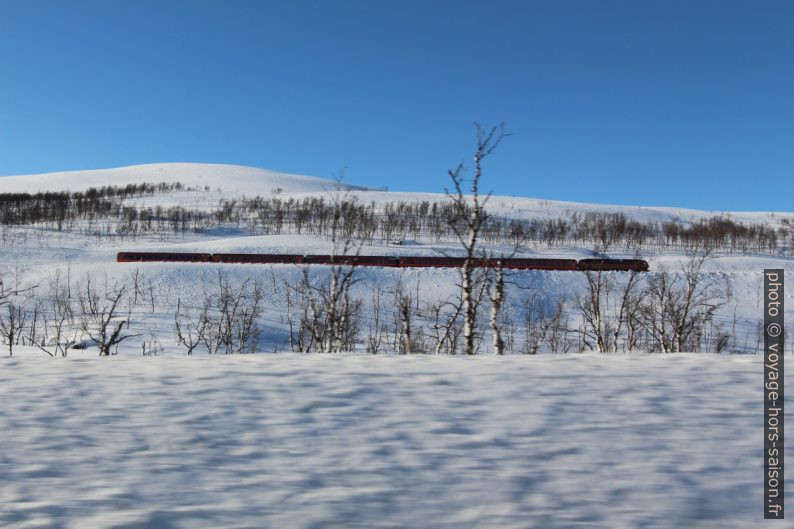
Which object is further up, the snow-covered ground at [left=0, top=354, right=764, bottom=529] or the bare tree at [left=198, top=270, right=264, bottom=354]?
the snow-covered ground at [left=0, top=354, right=764, bottom=529]

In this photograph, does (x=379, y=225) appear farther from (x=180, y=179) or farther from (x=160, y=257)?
(x=180, y=179)

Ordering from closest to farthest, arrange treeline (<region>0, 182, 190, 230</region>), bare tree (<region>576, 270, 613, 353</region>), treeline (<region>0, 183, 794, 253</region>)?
1. bare tree (<region>576, 270, 613, 353</region>)
2. treeline (<region>0, 183, 794, 253</region>)
3. treeline (<region>0, 182, 190, 230</region>)

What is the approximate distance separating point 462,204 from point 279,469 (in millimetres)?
9638

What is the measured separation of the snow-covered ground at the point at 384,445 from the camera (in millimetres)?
2486

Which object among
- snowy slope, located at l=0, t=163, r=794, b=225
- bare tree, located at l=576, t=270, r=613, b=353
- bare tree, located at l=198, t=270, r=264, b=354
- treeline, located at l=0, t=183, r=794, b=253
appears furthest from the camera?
snowy slope, located at l=0, t=163, r=794, b=225

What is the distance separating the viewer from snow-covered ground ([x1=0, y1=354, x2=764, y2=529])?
2.49 metres

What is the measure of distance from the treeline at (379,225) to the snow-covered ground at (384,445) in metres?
44.2

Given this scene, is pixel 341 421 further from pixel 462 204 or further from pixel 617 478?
pixel 462 204

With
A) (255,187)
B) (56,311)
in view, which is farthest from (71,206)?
(56,311)

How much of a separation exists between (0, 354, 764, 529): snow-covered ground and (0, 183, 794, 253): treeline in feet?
145

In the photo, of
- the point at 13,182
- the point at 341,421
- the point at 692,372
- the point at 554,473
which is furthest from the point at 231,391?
the point at 13,182

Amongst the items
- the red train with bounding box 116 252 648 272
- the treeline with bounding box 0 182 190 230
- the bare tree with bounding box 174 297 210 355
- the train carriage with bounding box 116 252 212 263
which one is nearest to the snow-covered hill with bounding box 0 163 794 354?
the bare tree with bounding box 174 297 210 355

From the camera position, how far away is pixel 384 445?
10.2ft

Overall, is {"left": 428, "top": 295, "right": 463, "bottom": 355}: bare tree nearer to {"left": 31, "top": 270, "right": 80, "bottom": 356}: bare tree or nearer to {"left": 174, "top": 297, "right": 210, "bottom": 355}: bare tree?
{"left": 174, "top": 297, "right": 210, "bottom": 355}: bare tree
